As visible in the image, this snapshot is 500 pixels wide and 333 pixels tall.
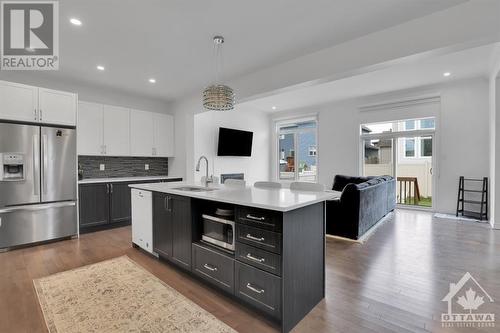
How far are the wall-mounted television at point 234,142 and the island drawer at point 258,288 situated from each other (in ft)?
15.0

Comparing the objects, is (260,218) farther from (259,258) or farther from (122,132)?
(122,132)

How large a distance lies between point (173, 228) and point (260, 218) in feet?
4.31

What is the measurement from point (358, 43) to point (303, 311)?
3003 mm

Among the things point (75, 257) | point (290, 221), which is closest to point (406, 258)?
point (290, 221)

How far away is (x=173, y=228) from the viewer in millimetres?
2709

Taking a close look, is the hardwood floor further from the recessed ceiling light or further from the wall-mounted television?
the wall-mounted television

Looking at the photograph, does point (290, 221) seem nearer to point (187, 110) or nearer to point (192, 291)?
point (192, 291)

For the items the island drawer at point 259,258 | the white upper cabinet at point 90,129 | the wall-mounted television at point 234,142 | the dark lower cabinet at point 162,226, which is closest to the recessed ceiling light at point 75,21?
the dark lower cabinet at point 162,226

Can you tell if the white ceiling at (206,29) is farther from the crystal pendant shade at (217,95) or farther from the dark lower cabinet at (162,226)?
the dark lower cabinet at (162,226)

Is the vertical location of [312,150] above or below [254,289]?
above

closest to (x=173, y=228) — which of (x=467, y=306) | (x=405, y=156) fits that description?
(x=467, y=306)

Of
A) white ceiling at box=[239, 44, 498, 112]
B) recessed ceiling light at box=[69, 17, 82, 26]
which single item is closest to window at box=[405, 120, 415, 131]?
white ceiling at box=[239, 44, 498, 112]

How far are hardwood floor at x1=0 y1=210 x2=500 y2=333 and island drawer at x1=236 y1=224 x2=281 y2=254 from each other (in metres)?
0.59

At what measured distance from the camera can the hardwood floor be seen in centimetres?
185
